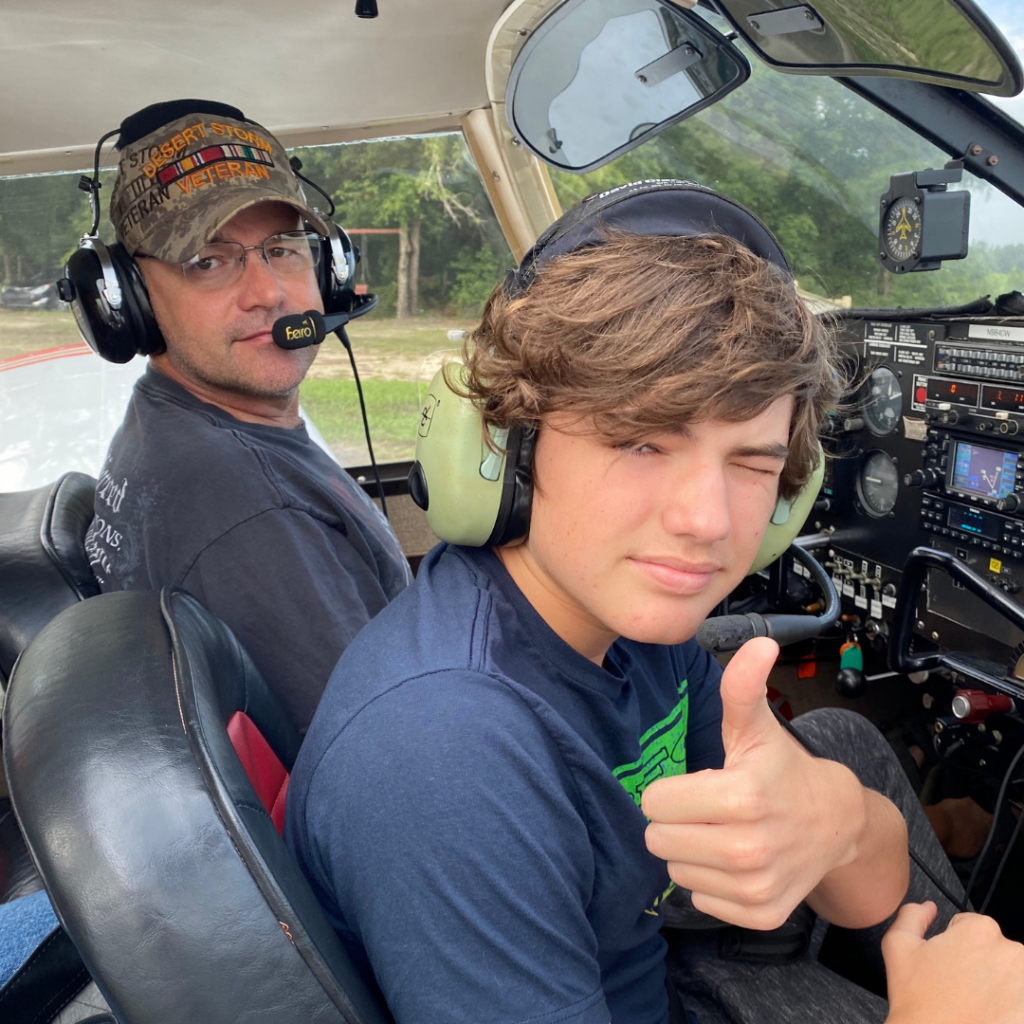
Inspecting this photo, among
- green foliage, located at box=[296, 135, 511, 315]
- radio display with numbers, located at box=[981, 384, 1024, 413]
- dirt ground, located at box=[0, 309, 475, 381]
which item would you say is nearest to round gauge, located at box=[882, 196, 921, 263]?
radio display with numbers, located at box=[981, 384, 1024, 413]

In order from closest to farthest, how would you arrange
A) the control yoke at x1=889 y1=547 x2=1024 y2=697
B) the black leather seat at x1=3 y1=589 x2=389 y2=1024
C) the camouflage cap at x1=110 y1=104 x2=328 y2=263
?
the black leather seat at x1=3 y1=589 x2=389 y2=1024, the control yoke at x1=889 y1=547 x2=1024 y2=697, the camouflage cap at x1=110 y1=104 x2=328 y2=263

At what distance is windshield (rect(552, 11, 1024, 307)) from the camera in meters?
1.77

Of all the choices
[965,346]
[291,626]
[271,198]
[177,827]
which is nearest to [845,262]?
[965,346]

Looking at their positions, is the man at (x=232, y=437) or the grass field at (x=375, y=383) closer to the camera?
the man at (x=232, y=437)

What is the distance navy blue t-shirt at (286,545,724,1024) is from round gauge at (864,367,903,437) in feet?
3.99

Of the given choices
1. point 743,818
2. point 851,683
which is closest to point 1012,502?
point 851,683

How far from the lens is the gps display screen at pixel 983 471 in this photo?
1.56 meters

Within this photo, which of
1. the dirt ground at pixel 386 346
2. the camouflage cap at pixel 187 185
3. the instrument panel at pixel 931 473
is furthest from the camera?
the dirt ground at pixel 386 346

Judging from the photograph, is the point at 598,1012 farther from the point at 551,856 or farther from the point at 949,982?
the point at 949,982

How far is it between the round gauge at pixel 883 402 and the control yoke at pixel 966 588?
0.42 metres

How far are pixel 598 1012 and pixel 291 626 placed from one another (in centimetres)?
69

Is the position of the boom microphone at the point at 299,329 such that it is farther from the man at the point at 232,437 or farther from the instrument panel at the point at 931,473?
the instrument panel at the point at 931,473

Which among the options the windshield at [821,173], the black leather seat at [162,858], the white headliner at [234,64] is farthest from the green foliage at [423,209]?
the black leather seat at [162,858]

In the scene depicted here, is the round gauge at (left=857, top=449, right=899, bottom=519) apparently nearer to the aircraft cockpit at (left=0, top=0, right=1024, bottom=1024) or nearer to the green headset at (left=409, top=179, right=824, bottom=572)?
the aircraft cockpit at (left=0, top=0, right=1024, bottom=1024)
